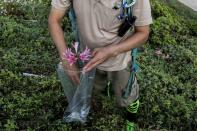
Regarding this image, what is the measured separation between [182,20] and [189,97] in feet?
8.08

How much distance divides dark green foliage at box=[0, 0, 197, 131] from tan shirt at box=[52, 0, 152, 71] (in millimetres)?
1087

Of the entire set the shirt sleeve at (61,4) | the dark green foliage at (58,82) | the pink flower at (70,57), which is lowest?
the dark green foliage at (58,82)

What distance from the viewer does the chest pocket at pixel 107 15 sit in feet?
10.3

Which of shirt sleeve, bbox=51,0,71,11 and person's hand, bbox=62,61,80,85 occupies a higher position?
shirt sleeve, bbox=51,0,71,11

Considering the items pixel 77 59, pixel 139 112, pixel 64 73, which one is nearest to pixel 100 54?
pixel 77 59

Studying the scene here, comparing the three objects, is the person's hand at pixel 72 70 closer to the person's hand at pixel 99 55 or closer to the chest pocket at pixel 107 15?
the person's hand at pixel 99 55

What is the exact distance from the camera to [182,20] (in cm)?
709

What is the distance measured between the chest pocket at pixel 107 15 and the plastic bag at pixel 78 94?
440 millimetres

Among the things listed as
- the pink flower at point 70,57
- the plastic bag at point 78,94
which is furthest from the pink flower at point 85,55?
the plastic bag at point 78,94

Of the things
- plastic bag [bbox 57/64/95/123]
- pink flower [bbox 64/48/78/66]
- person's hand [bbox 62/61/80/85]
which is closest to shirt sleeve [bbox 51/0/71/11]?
pink flower [bbox 64/48/78/66]

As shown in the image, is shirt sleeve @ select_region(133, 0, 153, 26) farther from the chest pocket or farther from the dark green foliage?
the dark green foliage

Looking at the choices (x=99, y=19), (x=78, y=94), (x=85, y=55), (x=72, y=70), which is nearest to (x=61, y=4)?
(x=99, y=19)

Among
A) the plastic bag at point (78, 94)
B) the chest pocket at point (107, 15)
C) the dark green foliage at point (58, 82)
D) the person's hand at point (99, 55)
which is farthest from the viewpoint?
the dark green foliage at point (58, 82)

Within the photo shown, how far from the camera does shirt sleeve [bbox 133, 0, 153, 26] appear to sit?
3.12 metres
